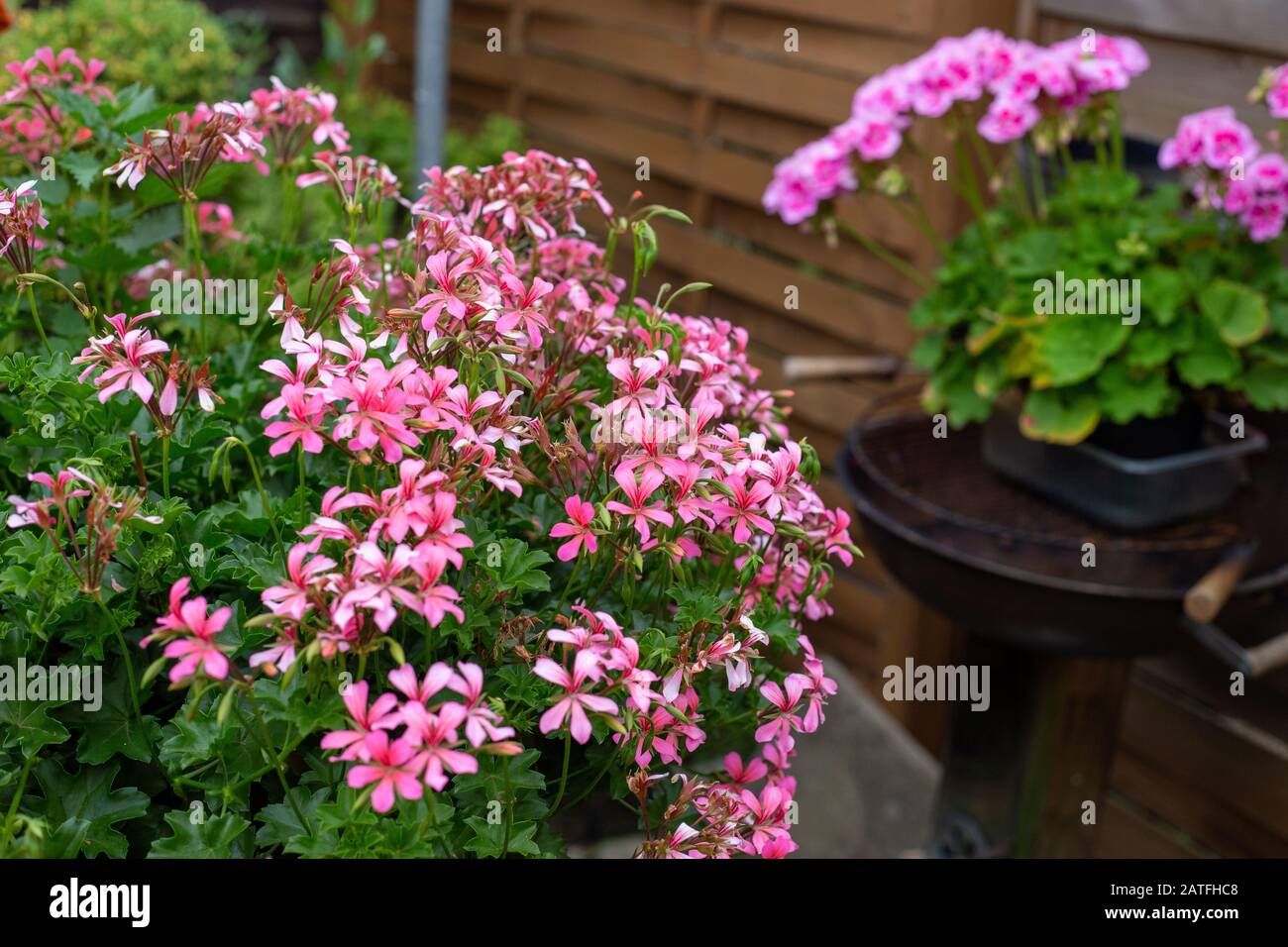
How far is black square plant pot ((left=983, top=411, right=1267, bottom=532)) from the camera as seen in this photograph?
6.08 ft

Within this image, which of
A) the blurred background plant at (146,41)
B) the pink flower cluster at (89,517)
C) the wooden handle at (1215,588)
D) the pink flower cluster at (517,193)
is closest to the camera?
the pink flower cluster at (89,517)

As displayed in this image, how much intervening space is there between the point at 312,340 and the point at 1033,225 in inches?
59.8

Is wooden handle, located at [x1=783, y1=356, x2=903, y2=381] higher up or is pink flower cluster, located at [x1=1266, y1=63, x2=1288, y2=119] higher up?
pink flower cluster, located at [x1=1266, y1=63, x2=1288, y2=119]

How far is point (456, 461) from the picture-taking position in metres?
0.83

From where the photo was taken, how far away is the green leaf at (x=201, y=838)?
0.77m

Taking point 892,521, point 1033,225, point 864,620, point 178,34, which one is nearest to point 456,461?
point 892,521

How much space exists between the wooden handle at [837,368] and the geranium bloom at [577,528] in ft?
4.69

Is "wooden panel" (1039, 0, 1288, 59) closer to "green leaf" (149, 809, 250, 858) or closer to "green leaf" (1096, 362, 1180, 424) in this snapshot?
"green leaf" (1096, 362, 1180, 424)

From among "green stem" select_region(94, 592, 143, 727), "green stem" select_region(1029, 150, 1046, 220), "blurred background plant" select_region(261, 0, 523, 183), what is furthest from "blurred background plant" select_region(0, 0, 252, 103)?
"green stem" select_region(94, 592, 143, 727)

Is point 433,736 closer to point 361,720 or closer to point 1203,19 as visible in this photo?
point 361,720

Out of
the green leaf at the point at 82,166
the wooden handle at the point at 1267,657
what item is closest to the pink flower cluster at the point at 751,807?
the green leaf at the point at 82,166

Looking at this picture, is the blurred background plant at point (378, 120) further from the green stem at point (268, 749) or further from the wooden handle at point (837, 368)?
the green stem at point (268, 749)

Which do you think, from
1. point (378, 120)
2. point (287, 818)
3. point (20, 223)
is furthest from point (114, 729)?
point (378, 120)

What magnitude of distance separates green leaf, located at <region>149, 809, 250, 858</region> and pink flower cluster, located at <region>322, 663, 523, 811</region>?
5.0 inches
